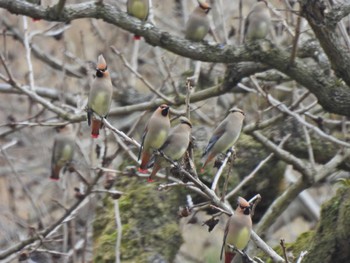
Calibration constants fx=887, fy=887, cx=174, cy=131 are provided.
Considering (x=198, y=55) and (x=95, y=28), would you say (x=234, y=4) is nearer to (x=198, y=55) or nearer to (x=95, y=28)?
(x=95, y=28)

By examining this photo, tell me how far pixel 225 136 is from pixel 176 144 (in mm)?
496

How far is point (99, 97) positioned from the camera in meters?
4.70

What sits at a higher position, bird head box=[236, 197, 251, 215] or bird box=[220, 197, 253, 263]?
bird head box=[236, 197, 251, 215]

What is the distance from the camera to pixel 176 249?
20.3ft

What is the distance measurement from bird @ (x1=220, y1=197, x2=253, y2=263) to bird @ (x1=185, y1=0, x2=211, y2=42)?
2322 mm

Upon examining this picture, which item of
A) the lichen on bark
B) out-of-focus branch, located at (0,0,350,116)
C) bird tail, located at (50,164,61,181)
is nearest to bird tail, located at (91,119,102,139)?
out-of-focus branch, located at (0,0,350,116)

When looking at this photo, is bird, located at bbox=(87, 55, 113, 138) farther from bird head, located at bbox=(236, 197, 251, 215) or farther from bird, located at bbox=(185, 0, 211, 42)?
bird, located at bbox=(185, 0, 211, 42)

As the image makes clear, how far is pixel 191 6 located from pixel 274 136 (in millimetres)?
5558

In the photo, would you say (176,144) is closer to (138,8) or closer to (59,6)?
(59,6)

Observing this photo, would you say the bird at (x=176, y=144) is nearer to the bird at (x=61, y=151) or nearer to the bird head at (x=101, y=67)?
the bird head at (x=101, y=67)

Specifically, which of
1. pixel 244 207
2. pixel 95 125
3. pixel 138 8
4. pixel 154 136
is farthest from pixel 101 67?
pixel 138 8

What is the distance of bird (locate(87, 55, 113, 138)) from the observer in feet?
15.3

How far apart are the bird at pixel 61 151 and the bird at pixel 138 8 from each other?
140 centimetres

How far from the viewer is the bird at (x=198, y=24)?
21.2ft
